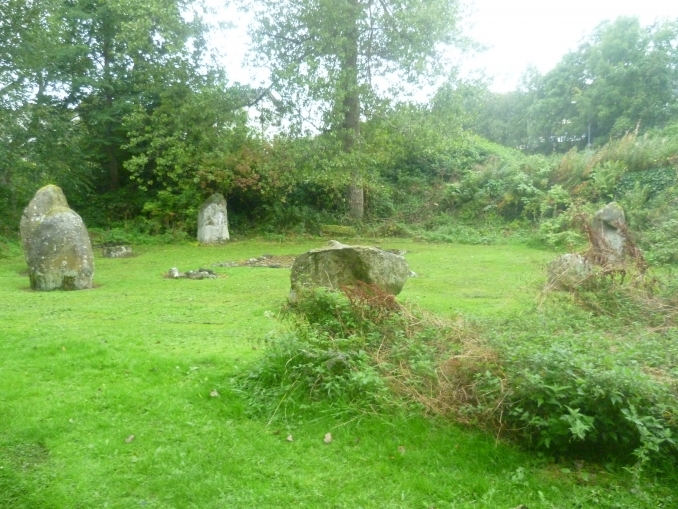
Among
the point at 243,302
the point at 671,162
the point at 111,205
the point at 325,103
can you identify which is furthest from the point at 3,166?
the point at 671,162

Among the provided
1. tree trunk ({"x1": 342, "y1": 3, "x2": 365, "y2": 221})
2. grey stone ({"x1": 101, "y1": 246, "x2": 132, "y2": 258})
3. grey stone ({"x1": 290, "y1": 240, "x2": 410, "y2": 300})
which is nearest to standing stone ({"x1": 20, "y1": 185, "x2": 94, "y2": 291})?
grey stone ({"x1": 101, "y1": 246, "x2": 132, "y2": 258})

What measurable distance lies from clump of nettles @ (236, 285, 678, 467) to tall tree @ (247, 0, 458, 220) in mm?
12846

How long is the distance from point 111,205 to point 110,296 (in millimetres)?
13756

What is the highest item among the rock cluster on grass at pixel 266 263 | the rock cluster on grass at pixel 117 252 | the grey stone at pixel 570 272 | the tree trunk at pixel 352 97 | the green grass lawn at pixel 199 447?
the tree trunk at pixel 352 97

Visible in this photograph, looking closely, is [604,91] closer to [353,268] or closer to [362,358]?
[353,268]

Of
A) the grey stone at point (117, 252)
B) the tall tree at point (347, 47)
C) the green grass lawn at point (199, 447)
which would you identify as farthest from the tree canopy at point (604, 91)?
the green grass lawn at point (199, 447)

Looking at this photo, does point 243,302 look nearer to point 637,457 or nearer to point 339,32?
point 637,457

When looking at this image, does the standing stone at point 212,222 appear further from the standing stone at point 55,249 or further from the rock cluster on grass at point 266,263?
the standing stone at point 55,249

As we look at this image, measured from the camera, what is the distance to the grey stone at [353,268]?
884 centimetres

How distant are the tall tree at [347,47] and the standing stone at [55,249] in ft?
28.5

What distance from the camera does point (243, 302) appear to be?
10.7m

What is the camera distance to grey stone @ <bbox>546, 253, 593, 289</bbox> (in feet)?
30.1

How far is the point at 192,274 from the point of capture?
45.9ft

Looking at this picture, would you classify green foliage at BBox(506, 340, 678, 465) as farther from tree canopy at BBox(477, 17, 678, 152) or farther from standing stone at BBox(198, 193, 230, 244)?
tree canopy at BBox(477, 17, 678, 152)
